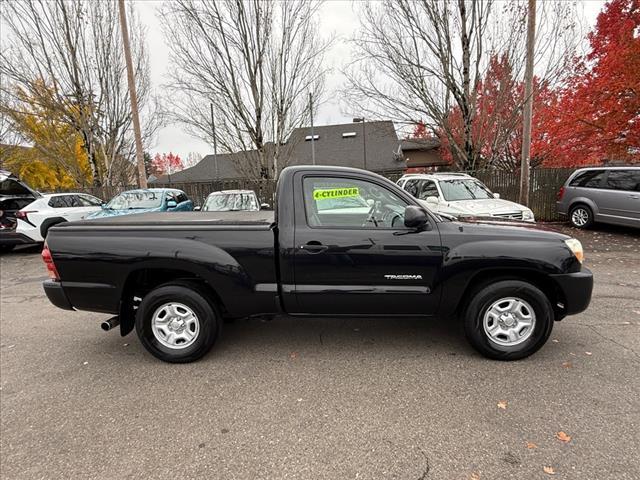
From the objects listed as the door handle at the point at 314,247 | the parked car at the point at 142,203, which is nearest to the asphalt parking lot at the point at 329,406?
the door handle at the point at 314,247

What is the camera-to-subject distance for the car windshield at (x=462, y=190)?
8492 millimetres

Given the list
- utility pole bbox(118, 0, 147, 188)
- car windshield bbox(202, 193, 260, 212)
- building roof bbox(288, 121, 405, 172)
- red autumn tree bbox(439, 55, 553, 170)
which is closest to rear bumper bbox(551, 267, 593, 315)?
car windshield bbox(202, 193, 260, 212)

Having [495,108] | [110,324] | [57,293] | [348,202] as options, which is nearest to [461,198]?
[495,108]

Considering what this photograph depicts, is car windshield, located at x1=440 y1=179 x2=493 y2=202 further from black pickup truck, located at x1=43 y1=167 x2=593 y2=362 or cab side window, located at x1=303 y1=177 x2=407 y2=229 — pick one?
cab side window, located at x1=303 y1=177 x2=407 y2=229

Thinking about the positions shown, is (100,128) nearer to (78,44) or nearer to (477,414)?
(78,44)

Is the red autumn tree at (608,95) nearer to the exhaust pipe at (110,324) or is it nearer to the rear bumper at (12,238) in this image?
the exhaust pipe at (110,324)

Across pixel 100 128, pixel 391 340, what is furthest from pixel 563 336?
pixel 100 128

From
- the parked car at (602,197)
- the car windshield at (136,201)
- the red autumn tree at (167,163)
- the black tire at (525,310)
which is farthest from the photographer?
the red autumn tree at (167,163)

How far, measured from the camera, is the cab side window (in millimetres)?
3371

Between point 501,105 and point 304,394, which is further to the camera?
point 501,105

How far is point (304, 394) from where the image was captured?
9.67 ft

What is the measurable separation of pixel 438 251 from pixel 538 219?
11288 mm

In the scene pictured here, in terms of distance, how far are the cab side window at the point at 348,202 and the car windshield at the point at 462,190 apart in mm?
5595

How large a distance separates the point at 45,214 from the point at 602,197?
14681mm
